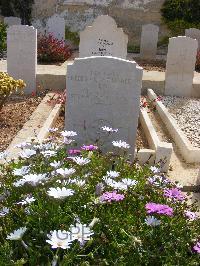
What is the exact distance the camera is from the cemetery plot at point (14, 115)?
5.56 m

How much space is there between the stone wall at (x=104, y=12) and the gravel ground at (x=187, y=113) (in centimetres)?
776

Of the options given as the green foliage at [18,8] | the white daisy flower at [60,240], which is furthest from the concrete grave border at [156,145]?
the green foliage at [18,8]

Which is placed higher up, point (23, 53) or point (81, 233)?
point (81, 233)

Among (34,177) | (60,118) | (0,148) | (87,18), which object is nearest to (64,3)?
(87,18)

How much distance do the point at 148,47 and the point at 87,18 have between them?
127 inches

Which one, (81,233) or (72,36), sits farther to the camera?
(72,36)

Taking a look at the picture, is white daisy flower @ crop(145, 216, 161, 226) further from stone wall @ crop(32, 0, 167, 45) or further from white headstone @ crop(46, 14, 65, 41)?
stone wall @ crop(32, 0, 167, 45)

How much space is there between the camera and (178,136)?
5.79 m

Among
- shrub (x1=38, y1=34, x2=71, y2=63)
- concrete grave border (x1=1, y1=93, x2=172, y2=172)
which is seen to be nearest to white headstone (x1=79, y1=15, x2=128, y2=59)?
concrete grave border (x1=1, y1=93, x2=172, y2=172)

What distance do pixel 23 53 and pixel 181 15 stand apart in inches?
Result: 372

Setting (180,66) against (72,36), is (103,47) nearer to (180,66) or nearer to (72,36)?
(180,66)

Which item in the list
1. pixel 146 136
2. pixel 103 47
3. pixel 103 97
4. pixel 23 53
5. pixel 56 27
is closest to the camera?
pixel 103 97

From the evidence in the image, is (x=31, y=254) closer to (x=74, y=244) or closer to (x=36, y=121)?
(x=74, y=244)

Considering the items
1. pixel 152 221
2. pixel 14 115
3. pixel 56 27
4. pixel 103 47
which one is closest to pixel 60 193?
pixel 152 221
